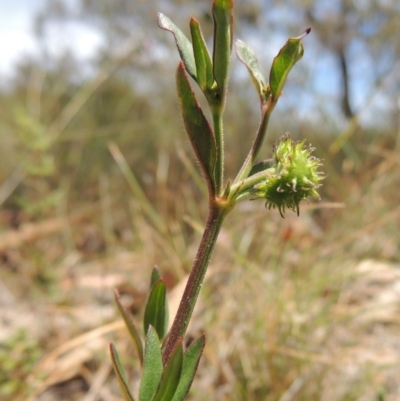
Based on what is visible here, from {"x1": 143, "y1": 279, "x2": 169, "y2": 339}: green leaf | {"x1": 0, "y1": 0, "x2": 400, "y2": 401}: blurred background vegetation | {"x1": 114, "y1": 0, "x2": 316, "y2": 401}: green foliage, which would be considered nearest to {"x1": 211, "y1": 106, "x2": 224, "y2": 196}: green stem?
{"x1": 114, "y1": 0, "x2": 316, "y2": 401}: green foliage

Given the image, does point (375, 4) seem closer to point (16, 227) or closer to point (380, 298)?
point (380, 298)

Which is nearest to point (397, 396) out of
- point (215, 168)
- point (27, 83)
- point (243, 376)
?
point (243, 376)

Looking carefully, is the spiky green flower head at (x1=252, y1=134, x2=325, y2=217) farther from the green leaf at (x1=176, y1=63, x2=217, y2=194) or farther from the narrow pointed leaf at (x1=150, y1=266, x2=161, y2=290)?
the narrow pointed leaf at (x1=150, y1=266, x2=161, y2=290)

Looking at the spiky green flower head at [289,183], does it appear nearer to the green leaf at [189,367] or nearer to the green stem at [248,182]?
the green stem at [248,182]

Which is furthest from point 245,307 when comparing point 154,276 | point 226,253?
point 154,276

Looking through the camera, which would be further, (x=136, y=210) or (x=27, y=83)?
(x=27, y=83)
